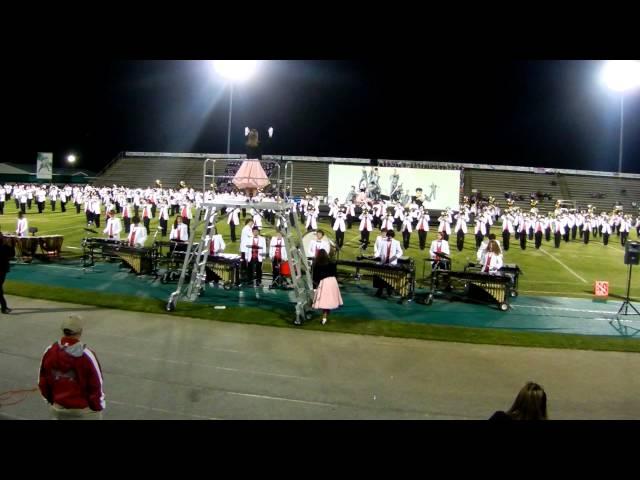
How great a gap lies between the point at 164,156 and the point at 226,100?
270 inches

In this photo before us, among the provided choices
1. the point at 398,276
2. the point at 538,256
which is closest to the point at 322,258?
the point at 398,276

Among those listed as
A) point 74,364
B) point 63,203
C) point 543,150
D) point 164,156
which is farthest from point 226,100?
point 74,364

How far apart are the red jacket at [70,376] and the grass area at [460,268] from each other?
5.76 m

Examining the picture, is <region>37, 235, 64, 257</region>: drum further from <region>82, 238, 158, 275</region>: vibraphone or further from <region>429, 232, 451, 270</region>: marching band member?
<region>429, 232, 451, 270</region>: marching band member

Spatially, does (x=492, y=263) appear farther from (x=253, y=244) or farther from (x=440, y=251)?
(x=253, y=244)

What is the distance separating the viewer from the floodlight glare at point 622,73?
31125 mm

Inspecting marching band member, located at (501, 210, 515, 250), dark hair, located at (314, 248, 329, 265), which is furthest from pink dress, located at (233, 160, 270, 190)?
marching band member, located at (501, 210, 515, 250)

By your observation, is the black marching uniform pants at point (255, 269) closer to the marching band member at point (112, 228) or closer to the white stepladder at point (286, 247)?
the white stepladder at point (286, 247)

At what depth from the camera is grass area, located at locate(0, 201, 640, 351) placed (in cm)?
973

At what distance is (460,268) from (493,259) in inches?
198

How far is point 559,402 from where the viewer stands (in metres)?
6.72

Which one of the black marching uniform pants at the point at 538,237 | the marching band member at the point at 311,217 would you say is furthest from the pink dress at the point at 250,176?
the black marching uniform pants at the point at 538,237

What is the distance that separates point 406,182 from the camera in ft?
104

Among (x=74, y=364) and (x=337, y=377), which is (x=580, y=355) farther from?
(x=74, y=364)
